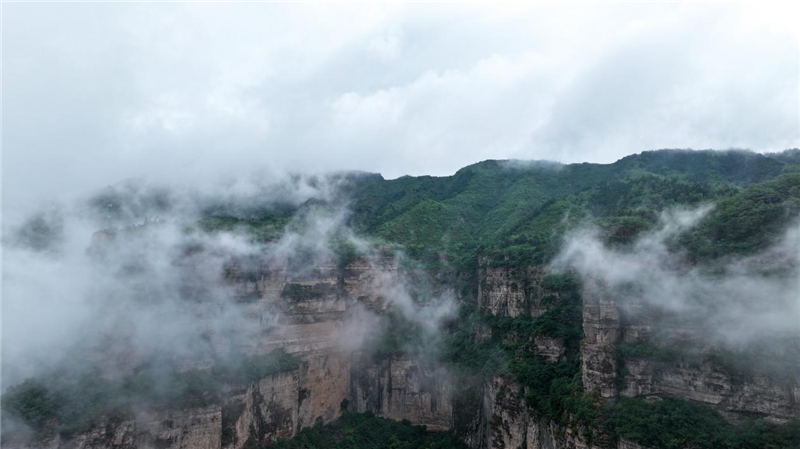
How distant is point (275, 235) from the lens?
151 ft

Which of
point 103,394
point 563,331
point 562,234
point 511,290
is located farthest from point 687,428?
point 103,394

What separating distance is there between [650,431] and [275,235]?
33000 millimetres

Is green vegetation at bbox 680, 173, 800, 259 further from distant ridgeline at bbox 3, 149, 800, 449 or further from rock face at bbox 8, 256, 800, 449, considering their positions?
rock face at bbox 8, 256, 800, 449

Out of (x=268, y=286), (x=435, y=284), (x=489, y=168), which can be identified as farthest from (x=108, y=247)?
(x=489, y=168)

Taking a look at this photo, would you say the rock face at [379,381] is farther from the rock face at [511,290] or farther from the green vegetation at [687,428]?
the green vegetation at [687,428]

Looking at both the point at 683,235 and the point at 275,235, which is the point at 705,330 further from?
the point at 275,235

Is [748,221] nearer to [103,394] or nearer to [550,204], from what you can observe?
[550,204]

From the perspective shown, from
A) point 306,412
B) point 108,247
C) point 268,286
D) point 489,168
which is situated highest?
point 489,168

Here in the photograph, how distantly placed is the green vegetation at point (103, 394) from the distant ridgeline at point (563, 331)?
11 cm

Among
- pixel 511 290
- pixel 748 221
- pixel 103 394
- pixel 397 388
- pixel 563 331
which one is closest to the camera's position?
pixel 748 221

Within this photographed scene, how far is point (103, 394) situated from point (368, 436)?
75.4 feet

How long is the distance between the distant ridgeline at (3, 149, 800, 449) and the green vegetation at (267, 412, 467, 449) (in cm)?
19

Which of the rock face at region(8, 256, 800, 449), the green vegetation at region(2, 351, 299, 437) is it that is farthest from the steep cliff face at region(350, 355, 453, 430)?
the green vegetation at region(2, 351, 299, 437)

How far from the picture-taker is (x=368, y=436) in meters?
46.1
